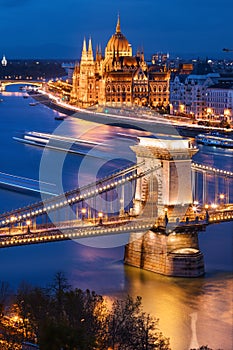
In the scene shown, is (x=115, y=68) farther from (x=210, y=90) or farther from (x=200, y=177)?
(x=200, y=177)

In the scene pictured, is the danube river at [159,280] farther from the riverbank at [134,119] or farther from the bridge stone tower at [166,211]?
the riverbank at [134,119]

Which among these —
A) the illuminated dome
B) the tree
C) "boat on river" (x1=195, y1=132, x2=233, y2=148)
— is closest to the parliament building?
the illuminated dome

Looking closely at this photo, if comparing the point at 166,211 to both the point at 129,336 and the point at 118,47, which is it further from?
the point at 118,47

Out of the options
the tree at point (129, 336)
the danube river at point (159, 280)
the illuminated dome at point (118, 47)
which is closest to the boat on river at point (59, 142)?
the danube river at point (159, 280)

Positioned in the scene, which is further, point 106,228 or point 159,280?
point 106,228

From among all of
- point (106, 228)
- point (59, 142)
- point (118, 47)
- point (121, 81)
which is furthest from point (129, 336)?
point (118, 47)

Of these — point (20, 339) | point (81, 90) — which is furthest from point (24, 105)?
point (20, 339)
